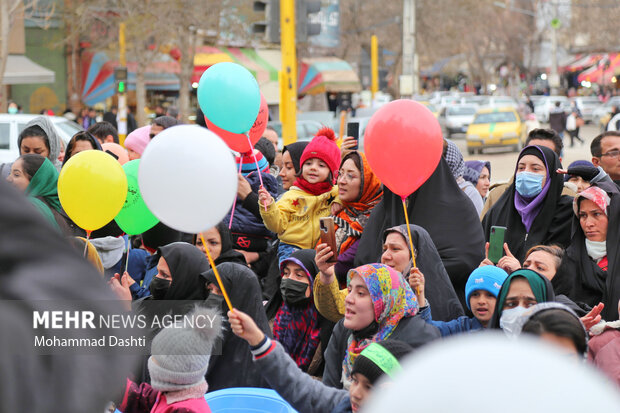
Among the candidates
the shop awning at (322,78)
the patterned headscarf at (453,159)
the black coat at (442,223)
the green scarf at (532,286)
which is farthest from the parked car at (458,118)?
the green scarf at (532,286)

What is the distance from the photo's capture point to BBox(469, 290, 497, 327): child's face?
4382 mm

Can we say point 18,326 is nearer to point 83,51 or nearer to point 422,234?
point 422,234

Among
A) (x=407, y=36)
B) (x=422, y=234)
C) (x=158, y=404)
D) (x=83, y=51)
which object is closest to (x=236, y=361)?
(x=158, y=404)

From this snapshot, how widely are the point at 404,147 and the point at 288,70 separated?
5737 mm

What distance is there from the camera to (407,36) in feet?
90.4

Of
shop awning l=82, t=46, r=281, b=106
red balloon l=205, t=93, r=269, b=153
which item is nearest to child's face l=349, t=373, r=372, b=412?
red balloon l=205, t=93, r=269, b=153

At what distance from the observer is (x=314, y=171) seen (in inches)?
238

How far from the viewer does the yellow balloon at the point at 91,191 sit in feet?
17.0

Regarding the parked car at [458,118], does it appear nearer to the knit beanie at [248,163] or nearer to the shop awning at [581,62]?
the knit beanie at [248,163]

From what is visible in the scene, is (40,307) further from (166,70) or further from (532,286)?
(166,70)

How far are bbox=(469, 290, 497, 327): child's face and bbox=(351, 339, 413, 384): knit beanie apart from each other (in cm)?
117

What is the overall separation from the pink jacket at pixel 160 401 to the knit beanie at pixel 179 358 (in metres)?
0.03

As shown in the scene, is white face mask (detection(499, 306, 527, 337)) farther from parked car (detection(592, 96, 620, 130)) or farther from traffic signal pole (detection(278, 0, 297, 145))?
parked car (detection(592, 96, 620, 130))

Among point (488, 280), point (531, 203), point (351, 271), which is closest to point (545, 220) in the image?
point (531, 203)
